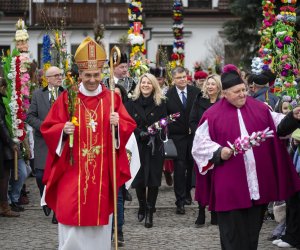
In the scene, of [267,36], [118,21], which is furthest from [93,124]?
[118,21]

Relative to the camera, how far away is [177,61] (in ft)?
67.4

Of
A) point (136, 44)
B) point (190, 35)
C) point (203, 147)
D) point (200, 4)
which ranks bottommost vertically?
point (203, 147)

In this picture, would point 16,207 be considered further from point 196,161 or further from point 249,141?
point 249,141

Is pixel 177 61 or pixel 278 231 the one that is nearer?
pixel 278 231

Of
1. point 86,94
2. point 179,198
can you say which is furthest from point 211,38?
point 86,94

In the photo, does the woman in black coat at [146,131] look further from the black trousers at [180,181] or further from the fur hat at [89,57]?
the fur hat at [89,57]

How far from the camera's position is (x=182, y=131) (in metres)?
13.3

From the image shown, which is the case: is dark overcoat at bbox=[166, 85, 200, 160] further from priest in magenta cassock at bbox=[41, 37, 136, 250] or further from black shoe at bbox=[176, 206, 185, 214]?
priest in magenta cassock at bbox=[41, 37, 136, 250]

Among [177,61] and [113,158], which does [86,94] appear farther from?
[177,61]

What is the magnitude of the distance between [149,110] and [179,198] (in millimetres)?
1555

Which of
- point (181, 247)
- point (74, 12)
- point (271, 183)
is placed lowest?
point (181, 247)

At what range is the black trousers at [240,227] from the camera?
795 centimetres

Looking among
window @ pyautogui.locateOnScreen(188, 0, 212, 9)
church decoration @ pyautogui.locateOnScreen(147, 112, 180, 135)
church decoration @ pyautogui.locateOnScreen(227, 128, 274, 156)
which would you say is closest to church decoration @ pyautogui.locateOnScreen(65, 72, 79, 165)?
church decoration @ pyautogui.locateOnScreen(227, 128, 274, 156)

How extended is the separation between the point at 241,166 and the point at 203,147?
388 mm
